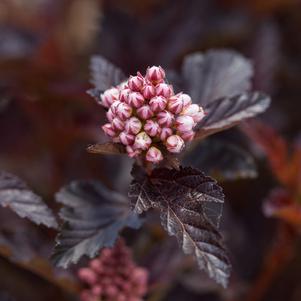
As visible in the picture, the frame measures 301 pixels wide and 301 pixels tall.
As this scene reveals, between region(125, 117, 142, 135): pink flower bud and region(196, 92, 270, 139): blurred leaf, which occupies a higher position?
region(196, 92, 270, 139): blurred leaf

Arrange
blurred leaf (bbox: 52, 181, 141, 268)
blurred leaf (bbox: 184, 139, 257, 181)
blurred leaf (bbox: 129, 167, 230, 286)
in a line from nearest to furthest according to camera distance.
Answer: blurred leaf (bbox: 129, 167, 230, 286)
blurred leaf (bbox: 52, 181, 141, 268)
blurred leaf (bbox: 184, 139, 257, 181)

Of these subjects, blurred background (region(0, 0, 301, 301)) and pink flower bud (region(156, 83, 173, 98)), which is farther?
blurred background (region(0, 0, 301, 301))

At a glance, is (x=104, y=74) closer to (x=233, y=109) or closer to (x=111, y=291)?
(x=233, y=109)

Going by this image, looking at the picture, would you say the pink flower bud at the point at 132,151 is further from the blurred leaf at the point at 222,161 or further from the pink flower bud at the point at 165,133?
the blurred leaf at the point at 222,161

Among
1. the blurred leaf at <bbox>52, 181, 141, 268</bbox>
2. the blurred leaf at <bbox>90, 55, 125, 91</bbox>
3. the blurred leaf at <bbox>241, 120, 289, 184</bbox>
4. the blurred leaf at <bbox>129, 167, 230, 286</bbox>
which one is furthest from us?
the blurred leaf at <bbox>241, 120, 289, 184</bbox>

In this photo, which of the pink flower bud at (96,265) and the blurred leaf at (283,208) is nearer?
the pink flower bud at (96,265)

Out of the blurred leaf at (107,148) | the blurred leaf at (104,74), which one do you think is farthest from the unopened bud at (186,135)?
the blurred leaf at (104,74)

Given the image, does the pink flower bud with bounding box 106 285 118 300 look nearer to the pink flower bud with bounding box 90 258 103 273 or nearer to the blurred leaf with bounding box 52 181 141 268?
the pink flower bud with bounding box 90 258 103 273

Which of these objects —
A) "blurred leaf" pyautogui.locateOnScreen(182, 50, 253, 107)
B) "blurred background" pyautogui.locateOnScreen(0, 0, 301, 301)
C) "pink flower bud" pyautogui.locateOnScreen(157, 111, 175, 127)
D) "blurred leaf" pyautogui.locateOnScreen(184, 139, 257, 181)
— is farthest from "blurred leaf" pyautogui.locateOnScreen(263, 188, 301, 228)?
"pink flower bud" pyautogui.locateOnScreen(157, 111, 175, 127)
